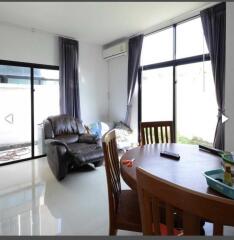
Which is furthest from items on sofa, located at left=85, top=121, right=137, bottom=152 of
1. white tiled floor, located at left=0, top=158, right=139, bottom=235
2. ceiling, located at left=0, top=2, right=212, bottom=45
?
ceiling, located at left=0, top=2, right=212, bottom=45

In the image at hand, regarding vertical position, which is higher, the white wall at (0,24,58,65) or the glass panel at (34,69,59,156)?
the white wall at (0,24,58,65)

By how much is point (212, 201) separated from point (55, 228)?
72.9 inches

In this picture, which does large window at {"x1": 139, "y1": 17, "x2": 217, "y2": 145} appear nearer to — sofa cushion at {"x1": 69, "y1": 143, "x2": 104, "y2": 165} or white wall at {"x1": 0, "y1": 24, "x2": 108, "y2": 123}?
white wall at {"x1": 0, "y1": 24, "x2": 108, "y2": 123}

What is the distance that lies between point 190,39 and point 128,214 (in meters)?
3.31

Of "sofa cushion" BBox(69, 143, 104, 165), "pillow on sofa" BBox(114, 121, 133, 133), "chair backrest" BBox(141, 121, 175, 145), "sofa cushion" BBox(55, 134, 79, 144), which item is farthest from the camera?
"pillow on sofa" BBox(114, 121, 133, 133)

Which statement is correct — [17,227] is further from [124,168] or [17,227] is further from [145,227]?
[145,227]

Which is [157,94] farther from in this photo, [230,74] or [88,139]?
[230,74]

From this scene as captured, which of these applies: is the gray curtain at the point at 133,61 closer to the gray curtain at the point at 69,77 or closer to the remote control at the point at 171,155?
the gray curtain at the point at 69,77

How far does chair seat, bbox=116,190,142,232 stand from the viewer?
1.32 m

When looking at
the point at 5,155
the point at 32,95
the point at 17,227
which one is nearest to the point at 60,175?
the point at 17,227

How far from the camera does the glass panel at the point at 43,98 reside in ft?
14.6

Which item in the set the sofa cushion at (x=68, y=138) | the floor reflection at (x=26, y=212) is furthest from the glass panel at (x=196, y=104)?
the floor reflection at (x=26, y=212)

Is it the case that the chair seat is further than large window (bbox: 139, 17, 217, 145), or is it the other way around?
large window (bbox: 139, 17, 217, 145)

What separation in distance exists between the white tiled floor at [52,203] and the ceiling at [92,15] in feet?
8.79
